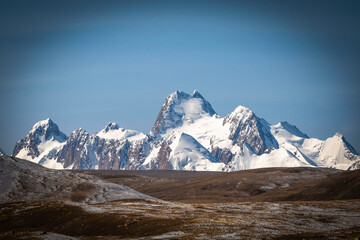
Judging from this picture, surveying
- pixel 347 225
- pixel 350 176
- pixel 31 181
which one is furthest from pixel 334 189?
pixel 31 181

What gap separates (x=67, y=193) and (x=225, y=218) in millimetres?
89322

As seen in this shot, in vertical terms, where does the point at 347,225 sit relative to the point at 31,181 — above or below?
below

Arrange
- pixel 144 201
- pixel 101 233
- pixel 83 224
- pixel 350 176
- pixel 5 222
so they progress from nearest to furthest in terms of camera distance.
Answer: pixel 101 233 < pixel 83 224 < pixel 5 222 < pixel 144 201 < pixel 350 176

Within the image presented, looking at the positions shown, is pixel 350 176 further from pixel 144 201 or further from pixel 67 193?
Result: pixel 67 193

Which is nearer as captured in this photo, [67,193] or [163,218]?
[163,218]

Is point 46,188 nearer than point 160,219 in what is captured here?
No

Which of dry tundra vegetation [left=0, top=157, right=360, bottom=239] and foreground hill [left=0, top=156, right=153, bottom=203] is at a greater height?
foreground hill [left=0, top=156, right=153, bottom=203]

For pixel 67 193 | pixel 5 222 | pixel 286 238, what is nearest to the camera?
pixel 286 238

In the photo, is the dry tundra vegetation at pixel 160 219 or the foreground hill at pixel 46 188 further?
the foreground hill at pixel 46 188

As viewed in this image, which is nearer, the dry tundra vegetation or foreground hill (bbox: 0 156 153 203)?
the dry tundra vegetation

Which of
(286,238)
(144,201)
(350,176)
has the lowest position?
(286,238)

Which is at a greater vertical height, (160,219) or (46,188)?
(46,188)

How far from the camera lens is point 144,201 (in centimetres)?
15500

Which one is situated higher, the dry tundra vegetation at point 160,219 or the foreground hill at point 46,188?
the foreground hill at point 46,188
